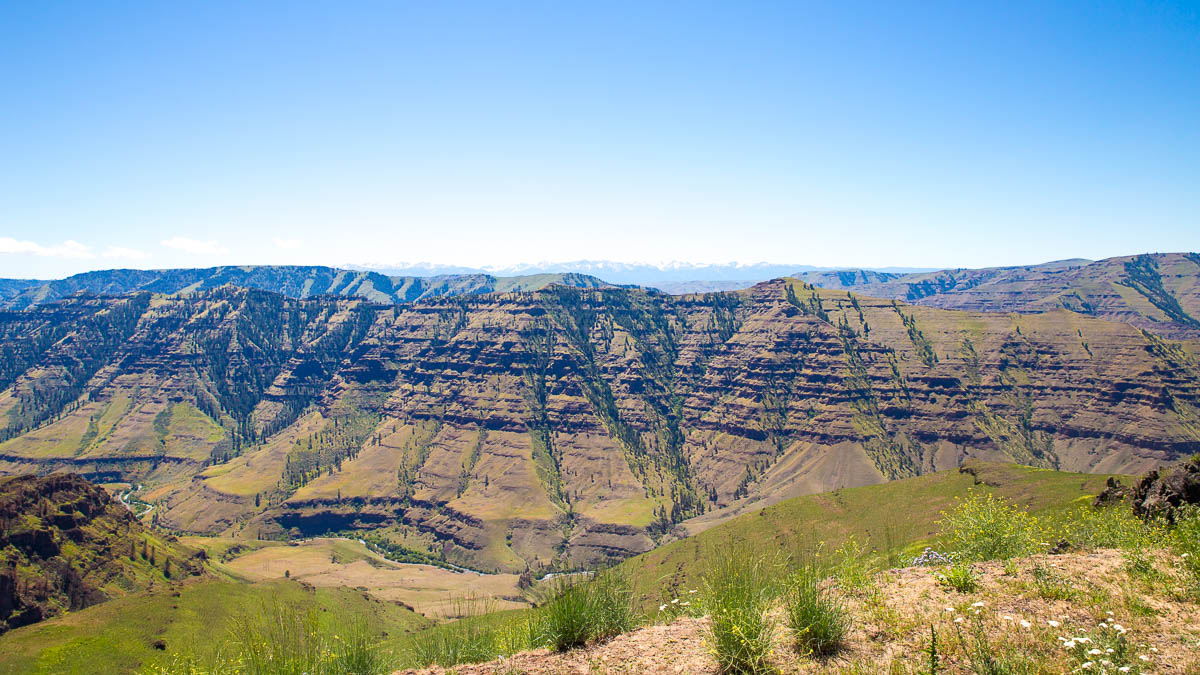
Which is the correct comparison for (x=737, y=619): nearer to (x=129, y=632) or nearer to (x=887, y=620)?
(x=887, y=620)

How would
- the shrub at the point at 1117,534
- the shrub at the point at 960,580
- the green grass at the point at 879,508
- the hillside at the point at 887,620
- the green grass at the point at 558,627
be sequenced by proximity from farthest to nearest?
the green grass at the point at 879,508 < the shrub at the point at 1117,534 < the shrub at the point at 960,580 < the green grass at the point at 558,627 < the hillside at the point at 887,620

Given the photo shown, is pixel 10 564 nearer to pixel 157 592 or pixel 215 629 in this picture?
pixel 157 592

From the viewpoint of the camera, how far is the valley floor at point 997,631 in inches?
438

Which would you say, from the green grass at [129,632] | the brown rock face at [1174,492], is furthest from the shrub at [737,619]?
the green grass at [129,632]

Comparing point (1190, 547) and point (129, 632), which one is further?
point (129, 632)

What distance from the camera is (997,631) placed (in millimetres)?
12562

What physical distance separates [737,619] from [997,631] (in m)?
5.69

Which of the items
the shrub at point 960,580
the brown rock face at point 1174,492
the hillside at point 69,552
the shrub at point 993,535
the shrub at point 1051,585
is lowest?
the hillside at point 69,552

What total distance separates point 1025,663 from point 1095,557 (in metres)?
10.7

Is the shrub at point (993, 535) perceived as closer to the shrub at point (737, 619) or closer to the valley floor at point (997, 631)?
the valley floor at point (997, 631)

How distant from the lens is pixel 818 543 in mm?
15109

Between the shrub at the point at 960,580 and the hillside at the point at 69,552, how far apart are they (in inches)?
5483

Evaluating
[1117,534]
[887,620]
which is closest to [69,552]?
[887,620]

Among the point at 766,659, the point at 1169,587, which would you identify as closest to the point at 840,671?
the point at 766,659
